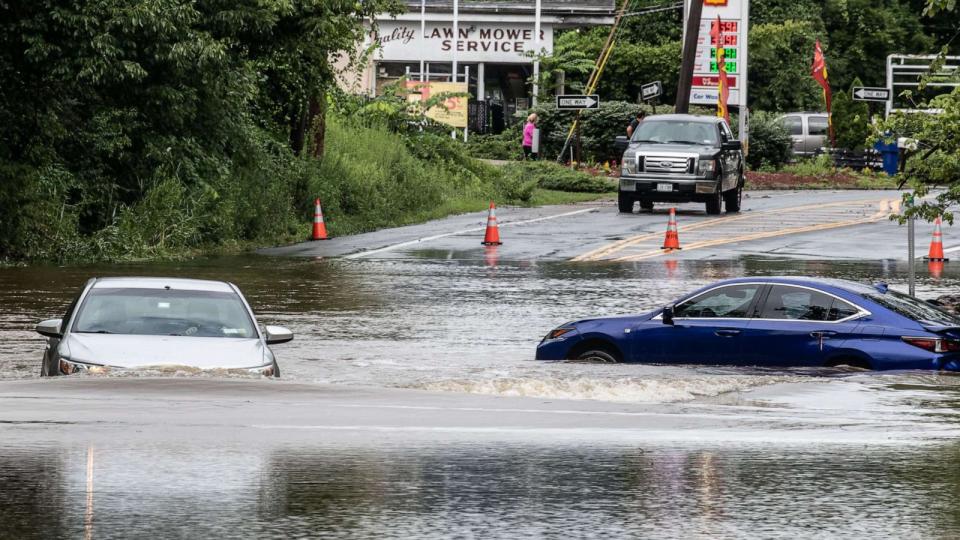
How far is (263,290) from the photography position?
79.4ft

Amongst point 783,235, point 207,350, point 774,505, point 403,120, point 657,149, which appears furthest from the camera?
point 403,120

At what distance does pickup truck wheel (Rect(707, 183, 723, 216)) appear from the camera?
37.9 meters

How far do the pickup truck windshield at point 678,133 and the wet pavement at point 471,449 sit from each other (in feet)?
68.0

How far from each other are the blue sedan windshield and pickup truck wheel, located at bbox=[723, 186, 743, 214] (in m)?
23.1

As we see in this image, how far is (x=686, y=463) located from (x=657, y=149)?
28.2 metres

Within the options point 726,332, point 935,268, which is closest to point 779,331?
point 726,332

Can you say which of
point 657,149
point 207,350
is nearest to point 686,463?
point 207,350

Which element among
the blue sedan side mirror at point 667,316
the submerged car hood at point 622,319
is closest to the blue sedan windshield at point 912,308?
the blue sedan side mirror at point 667,316

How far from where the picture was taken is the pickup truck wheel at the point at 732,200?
39188mm

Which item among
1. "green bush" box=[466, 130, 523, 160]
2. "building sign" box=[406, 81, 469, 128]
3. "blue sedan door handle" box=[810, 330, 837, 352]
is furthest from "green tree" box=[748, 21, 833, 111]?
"blue sedan door handle" box=[810, 330, 837, 352]

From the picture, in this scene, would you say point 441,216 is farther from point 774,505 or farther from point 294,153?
point 774,505

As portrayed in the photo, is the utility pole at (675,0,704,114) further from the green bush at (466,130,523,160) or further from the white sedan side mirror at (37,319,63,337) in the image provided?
the white sedan side mirror at (37,319,63,337)

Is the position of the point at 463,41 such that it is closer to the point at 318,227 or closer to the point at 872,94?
the point at 872,94

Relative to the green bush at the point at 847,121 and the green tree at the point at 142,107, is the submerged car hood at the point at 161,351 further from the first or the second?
the green bush at the point at 847,121
